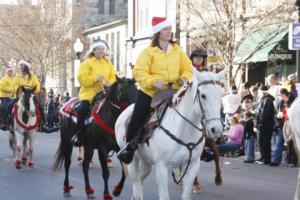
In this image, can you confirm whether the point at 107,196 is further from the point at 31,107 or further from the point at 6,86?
the point at 6,86

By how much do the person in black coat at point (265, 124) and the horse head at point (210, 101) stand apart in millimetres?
9607

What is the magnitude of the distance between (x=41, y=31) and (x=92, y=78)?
126 feet

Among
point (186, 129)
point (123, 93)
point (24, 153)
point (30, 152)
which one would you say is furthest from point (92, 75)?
point (24, 153)

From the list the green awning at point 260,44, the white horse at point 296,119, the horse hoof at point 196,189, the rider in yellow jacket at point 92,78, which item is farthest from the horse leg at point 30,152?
the green awning at point 260,44

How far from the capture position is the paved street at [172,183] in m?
11.3

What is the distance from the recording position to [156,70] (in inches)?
323

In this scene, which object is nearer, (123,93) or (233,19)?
(123,93)

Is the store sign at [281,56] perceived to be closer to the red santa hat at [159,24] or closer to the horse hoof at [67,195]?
the horse hoof at [67,195]

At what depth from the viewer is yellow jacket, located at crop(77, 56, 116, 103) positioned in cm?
1116

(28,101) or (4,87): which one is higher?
(4,87)

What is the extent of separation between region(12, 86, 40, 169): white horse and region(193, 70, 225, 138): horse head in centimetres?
879

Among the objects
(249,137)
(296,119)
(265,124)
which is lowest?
(249,137)

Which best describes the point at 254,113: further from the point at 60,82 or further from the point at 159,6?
the point at 60,82

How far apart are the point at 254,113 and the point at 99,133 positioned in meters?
8.35
